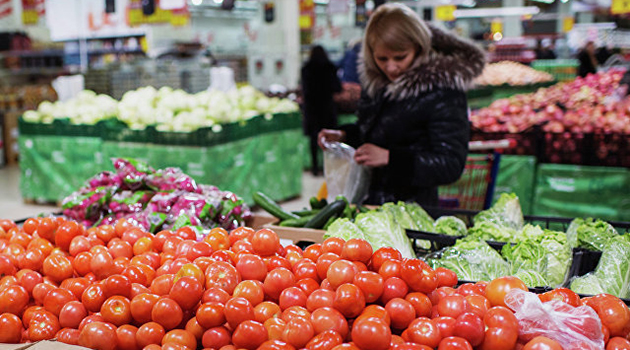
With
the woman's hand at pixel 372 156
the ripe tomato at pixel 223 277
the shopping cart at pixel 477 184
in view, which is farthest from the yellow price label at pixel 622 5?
the ripe tomato at pixel 223 277

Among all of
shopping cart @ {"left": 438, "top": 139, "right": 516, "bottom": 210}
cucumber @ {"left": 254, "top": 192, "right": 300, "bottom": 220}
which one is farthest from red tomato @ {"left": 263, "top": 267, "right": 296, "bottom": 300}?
shopping cart @ {"left": 438, "top": 139, "right": 516, "bottom": 210}

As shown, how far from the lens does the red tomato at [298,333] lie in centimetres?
125

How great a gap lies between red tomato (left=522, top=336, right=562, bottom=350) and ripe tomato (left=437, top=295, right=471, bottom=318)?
Answer: 0.54 feet

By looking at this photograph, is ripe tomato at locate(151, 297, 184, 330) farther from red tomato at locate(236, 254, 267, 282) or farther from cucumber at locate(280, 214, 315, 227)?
cucumber at locate(280, 214, 315, 227)

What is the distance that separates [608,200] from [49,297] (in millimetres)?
4425

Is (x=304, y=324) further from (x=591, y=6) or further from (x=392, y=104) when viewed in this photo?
(x=591, y=6)

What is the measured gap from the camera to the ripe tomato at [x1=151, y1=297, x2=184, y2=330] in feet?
4.41

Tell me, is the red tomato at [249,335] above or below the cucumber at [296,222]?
above

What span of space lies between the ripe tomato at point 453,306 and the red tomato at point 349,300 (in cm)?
20

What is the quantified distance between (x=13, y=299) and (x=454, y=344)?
45.8 inches

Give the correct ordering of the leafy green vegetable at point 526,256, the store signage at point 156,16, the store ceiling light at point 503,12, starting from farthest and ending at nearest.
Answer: the store ceiling light at point 503,12 < the store signage at point 156,16 < the leafy green vegetable at point 526,256

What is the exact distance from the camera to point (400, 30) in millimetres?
2859

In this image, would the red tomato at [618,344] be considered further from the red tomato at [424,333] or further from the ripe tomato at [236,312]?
the ripe tomato at [236,312]

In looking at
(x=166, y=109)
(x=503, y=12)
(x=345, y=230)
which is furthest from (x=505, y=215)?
(x=503, y=12)
